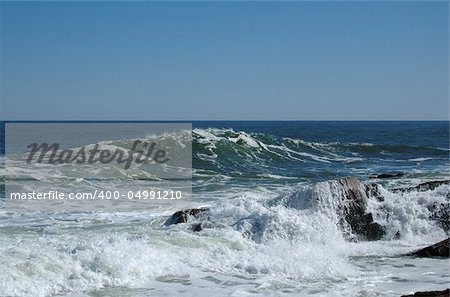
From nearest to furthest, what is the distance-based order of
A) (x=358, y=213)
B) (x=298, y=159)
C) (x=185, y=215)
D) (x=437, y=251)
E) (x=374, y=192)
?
(x=437, y=251), (x=358, y=213), (x=185, y=215), (x=374, y=192), (x=298, y=159)

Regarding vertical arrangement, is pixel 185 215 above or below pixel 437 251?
above

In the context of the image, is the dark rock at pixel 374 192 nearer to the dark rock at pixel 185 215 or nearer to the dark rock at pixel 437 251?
the dark rock at pixel 437 251

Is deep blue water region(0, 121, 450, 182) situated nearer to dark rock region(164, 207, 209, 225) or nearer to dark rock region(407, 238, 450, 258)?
dark rock region(164, 207, 209, 225)

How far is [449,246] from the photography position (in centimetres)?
820

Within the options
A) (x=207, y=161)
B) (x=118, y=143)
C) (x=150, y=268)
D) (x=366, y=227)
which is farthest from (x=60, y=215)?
(x=118, y=143)

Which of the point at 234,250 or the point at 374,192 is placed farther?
the point at 374,192

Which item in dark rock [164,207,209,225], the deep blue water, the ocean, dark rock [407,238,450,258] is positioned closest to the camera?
the ocean

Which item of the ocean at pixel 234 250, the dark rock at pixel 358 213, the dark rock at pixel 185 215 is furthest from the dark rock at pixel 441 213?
the dark rock at pixel 185 215

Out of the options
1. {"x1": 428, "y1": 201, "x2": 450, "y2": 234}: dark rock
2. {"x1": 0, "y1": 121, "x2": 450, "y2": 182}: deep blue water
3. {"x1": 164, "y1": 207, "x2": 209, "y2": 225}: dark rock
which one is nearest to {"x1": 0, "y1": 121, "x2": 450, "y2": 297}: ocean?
{"x1": 428, "y1": 201, "x2": 450, "y2": 234}: dark rock

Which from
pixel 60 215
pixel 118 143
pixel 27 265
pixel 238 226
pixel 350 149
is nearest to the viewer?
pixel 27 265

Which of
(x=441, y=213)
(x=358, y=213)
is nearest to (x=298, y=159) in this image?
(x=441, y=213)

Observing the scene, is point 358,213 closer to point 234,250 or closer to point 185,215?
point 234,250

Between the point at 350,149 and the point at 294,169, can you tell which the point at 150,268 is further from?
the point at 350,149

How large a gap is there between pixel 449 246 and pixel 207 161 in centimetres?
1533
